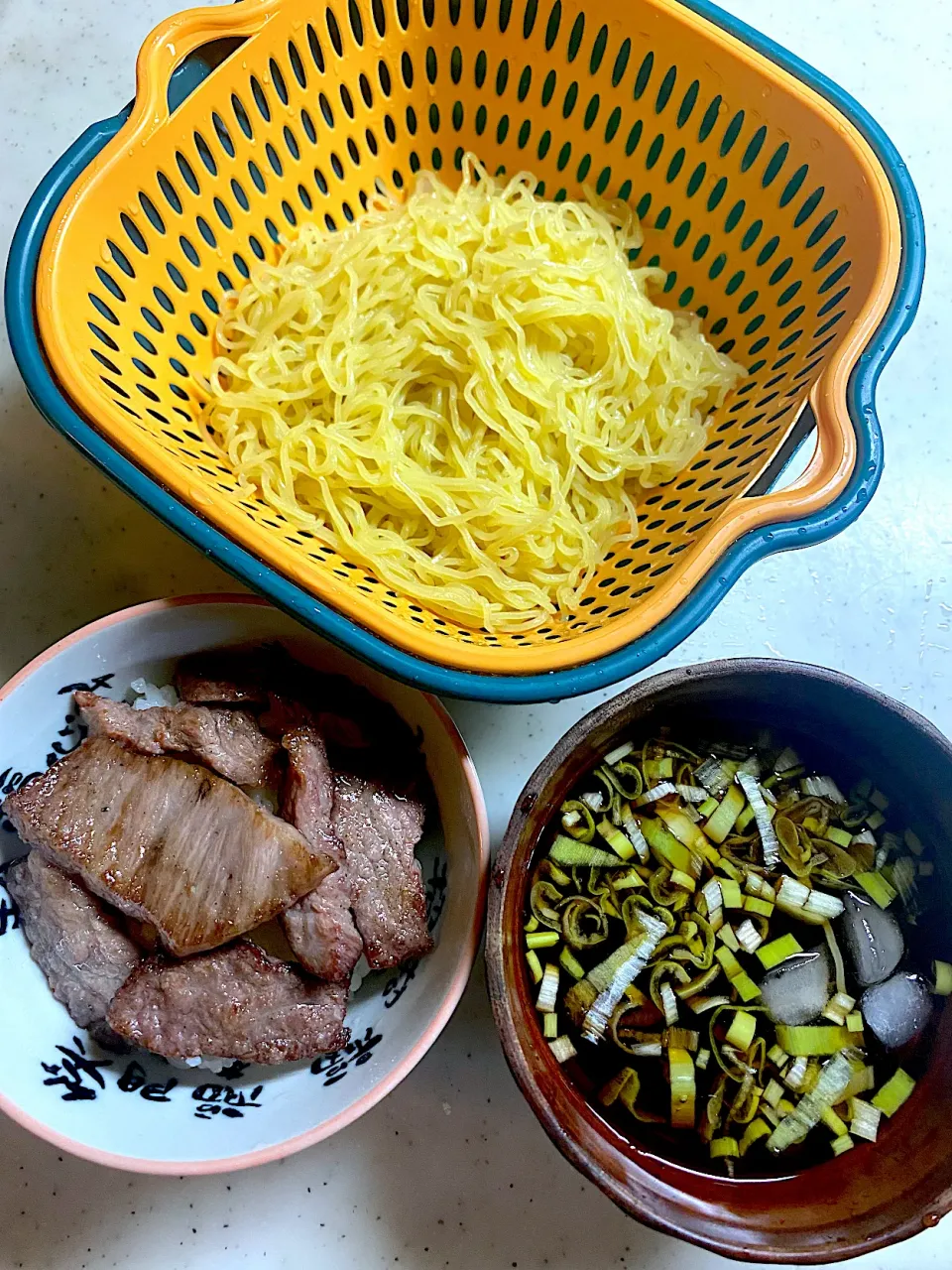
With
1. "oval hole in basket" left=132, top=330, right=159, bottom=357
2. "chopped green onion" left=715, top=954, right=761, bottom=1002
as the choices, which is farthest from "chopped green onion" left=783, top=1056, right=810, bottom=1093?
"oval hole in basket" left=132, top=330, right=159, bottom=357

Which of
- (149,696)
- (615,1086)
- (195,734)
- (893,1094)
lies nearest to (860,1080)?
(893,1094)

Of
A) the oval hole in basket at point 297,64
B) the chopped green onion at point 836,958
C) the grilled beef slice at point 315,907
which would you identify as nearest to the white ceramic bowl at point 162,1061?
the grilled beef slice at point 315,907

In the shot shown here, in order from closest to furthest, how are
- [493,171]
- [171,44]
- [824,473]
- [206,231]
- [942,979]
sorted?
[824,473] → [171,44] → [942,979] → [206,231] → [493,171]

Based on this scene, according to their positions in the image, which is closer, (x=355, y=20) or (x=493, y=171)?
(x=355, y=20)

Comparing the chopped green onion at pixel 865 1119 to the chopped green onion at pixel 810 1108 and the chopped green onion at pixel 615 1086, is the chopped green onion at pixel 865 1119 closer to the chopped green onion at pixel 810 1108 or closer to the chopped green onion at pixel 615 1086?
the chopped green onion at pixel 810 1108

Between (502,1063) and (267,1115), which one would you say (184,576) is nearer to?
(267,1115)

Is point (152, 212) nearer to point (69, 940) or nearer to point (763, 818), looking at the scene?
point (69, 940)
